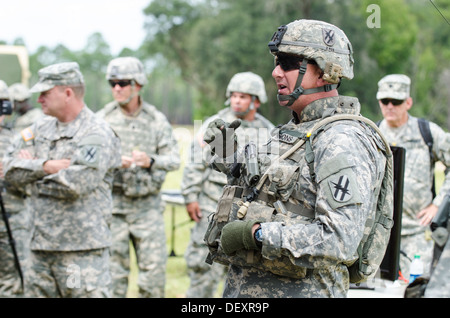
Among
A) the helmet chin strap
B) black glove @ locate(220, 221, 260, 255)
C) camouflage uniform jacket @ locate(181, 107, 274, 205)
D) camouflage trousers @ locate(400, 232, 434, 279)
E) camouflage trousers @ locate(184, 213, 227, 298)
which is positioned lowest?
camouflage trousers @ locate(184, 213, 227, 298)

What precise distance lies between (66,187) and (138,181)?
1887 mm

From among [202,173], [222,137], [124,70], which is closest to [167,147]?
[202,173]

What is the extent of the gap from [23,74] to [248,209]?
55.7 feet

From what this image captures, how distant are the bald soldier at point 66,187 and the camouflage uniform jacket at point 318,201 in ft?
7.21

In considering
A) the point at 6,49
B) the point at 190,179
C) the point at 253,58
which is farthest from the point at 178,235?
the point at 253,58

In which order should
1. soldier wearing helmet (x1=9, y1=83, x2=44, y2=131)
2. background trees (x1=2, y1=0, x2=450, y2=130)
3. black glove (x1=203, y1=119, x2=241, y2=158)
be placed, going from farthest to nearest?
background trees (x1=2, y1=0, x2=450, y2=130), soldier wearing helmet (x1=9, y1=83, x2=44, y2=131), black glove (x1=203, y1=119, x2=241, y2=158)

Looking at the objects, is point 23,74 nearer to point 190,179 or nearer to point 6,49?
point 6,49

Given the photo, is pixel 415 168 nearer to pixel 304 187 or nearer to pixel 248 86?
pixel 248 86

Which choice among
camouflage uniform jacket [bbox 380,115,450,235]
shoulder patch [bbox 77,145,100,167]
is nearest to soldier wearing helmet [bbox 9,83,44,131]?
shoulder patch [bbox 77,145,100,167]

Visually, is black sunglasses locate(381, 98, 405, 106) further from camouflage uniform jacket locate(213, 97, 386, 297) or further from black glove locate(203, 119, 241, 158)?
black glove locate(203, 119, 241, 158)

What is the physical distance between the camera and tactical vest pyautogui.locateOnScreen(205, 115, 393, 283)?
10.7 ft

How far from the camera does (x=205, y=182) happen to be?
7480mm

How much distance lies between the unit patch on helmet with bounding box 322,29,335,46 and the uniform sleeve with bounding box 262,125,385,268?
1.88 ft
